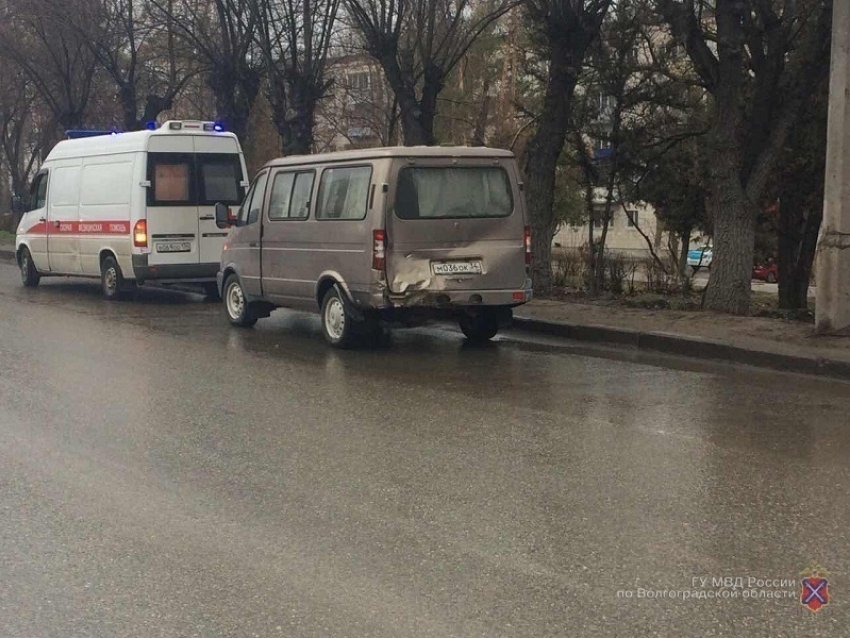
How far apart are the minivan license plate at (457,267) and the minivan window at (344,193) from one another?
93 centimetres

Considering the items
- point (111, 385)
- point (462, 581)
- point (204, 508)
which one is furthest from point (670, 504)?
point (111, 385)

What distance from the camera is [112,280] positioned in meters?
18.4

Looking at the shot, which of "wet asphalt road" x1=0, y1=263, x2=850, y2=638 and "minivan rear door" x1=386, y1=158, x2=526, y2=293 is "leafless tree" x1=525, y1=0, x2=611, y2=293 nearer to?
"minivan rear door" x1=386, y1=158, x2=526, y2=293

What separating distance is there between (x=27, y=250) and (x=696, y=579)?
18.1 m

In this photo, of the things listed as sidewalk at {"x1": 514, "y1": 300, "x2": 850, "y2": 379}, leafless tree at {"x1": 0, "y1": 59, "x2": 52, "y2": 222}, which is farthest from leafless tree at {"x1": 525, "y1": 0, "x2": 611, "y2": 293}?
leafless tree at {"x1": 0, "y1": 59, "x2": 52, "y2": 222}

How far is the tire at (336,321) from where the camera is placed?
1226 cm

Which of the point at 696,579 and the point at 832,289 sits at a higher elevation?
the point at 832,289

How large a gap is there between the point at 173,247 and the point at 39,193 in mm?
4310

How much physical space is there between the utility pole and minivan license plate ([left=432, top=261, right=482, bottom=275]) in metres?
3.48

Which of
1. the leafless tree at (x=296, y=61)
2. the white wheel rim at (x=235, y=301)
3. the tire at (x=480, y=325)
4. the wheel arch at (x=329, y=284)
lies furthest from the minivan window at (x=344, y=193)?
the leafless tree at (x=296, y=61)

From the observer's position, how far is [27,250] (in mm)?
20859

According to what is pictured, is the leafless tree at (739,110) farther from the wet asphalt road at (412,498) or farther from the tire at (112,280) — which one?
the tire at (112,280)

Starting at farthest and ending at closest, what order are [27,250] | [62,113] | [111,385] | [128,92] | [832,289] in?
[62,113], [128,92], [27,250], [832,289], [111,385]

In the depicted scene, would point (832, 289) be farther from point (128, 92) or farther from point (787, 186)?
point (128, 92)
